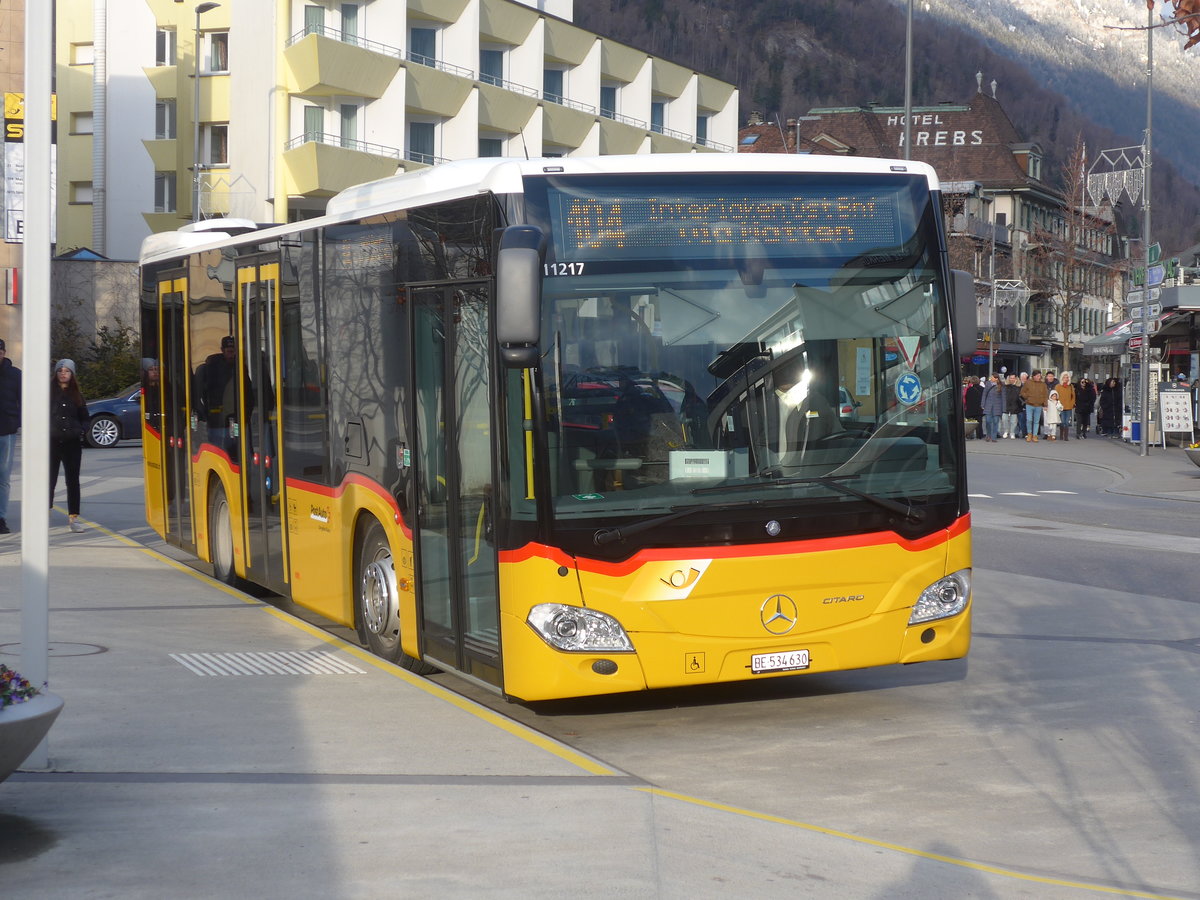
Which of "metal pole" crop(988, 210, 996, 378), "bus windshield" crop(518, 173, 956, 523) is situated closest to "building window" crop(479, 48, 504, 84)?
"metal pole" crop(988, 210, 996, 378)

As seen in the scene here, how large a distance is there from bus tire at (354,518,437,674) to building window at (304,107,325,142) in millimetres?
40444

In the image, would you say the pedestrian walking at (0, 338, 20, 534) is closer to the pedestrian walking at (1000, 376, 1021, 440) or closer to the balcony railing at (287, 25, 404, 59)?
the balcony railing at (287, 25, 404, 59)

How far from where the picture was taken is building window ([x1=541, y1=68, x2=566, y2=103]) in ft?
193

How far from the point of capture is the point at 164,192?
61.2 metres

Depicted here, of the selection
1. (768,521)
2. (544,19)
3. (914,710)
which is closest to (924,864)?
(768,521)

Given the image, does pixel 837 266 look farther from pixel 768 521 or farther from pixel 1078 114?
pixel 1078 114

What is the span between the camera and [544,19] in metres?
56.7

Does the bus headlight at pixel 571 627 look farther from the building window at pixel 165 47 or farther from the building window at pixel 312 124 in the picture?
the building window at pixel 165 47

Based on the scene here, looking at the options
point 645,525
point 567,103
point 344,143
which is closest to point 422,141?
point 344,143

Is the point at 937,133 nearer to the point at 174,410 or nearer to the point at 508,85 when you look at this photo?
the point at 508,85

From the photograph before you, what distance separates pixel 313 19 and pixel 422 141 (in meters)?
5.52

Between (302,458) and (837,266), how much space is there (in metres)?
4.20

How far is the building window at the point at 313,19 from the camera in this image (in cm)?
4856

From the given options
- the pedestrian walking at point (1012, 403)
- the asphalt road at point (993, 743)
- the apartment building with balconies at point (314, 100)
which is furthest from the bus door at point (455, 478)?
the apartment building with balconies at point (314, 100)
